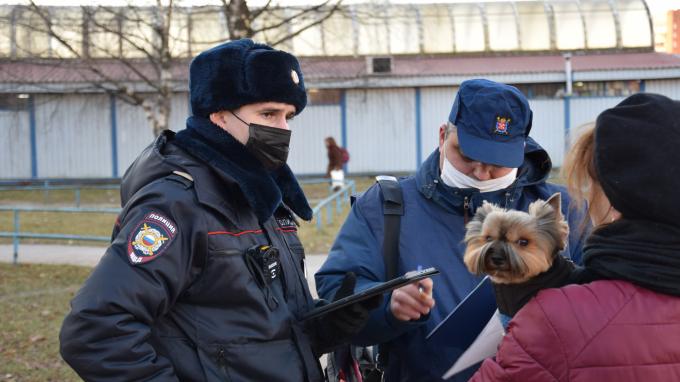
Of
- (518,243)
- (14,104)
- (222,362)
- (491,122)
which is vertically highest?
(14,104)

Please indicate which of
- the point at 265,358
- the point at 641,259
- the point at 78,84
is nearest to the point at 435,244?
the point at 265,358

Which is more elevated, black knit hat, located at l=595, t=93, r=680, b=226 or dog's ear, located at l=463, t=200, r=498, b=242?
black knit hat, located at l=595, t=93, r=680, b=226

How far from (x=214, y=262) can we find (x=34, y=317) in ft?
21.1

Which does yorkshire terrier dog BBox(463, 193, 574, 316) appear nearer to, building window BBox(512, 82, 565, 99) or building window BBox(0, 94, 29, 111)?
building window BBox(512, 82, 565, 99)

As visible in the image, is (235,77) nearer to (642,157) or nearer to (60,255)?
(642,157)

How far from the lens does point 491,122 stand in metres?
2.92

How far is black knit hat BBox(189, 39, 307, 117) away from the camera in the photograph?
8.69 ft

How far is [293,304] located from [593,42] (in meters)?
29.6

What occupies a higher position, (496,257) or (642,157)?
(642,157)

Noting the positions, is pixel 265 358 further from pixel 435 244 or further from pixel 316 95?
pixel 316 95

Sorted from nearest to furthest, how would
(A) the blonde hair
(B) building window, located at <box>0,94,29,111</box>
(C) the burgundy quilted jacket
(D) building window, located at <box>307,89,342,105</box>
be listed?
(C) the burgundy quilted jacket → (A) the blonde hair → (B) building window, located at <box>0,94,29,111</box> → (D) building window, located at <box>307,89,342,105</box>

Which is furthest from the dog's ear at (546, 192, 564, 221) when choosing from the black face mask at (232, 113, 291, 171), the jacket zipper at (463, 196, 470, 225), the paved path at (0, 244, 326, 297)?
the paved path at (0, 244, 326, 297)

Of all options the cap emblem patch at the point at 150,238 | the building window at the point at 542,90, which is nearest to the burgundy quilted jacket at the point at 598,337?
the cap emblem patch at the point at 150,238

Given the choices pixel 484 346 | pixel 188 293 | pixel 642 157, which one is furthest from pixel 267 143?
pixel 642 157
